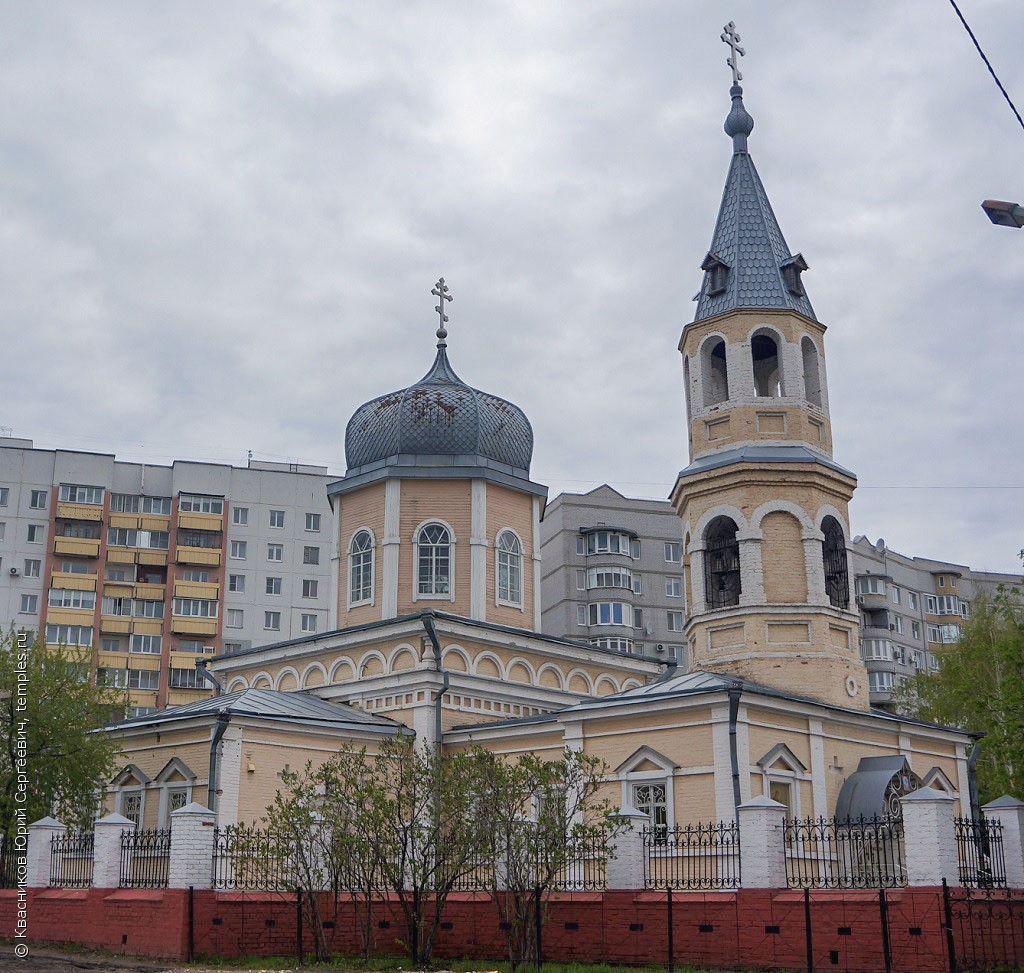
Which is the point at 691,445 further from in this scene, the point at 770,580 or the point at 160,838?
the point at 160,838

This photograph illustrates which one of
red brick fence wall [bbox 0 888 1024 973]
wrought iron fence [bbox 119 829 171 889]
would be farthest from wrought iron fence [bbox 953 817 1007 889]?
wrought iron fence [bbox 119 829 171 889]

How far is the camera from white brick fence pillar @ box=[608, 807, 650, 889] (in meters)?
15.0

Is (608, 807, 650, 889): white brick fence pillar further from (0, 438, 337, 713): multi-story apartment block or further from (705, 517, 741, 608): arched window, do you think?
(0, 438, 337, 713): multi-story apartment block

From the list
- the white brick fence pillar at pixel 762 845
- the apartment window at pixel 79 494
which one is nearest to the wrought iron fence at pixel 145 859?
the white brick fence pillar at pixel 762 845

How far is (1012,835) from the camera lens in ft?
49.0

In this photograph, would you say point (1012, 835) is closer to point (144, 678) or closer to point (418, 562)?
point (418, 562)

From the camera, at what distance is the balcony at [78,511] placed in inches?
1861

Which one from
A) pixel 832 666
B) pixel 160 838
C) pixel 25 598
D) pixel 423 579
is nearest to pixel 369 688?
pixel 423 579

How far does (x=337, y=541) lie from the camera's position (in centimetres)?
2603

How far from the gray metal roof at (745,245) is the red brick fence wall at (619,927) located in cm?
1123

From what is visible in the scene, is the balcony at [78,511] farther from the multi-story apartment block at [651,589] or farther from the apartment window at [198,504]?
the multi-story apartment block at [651,589]

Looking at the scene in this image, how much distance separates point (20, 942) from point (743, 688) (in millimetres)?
10720

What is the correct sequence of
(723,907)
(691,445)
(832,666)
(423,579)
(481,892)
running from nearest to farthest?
1. (723,907)
2. (481,892)
3. (832,666)
4. (691,445)
5. (423,579)

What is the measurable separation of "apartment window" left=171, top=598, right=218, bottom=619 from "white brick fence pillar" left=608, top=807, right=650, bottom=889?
35804mm
